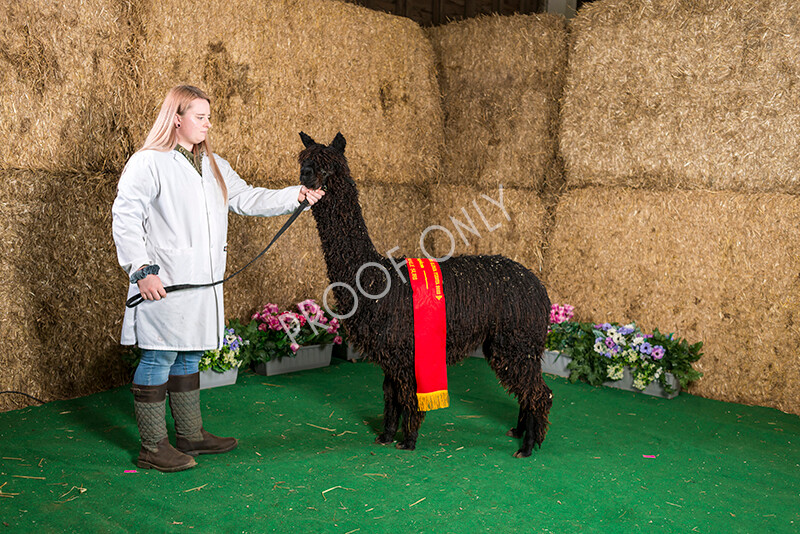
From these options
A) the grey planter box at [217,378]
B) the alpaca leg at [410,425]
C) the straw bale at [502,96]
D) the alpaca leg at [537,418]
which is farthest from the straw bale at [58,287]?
the straw bale at [502,96]

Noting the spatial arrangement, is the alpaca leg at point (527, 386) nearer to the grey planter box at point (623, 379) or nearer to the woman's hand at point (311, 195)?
the grey planter box at point (623, 379)

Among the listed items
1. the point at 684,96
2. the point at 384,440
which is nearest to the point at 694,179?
the point at 684,96

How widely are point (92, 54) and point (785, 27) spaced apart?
451cm

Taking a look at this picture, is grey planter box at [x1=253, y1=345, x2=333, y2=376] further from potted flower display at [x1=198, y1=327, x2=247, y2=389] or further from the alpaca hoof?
the alpaca hoof

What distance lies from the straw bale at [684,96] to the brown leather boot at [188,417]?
3.44 m

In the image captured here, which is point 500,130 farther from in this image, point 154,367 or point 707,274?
point 154,367

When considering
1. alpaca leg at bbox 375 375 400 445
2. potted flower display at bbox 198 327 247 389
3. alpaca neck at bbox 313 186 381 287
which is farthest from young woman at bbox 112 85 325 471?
potted flower display at bbox 198 327 247 389

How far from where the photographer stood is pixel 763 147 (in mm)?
4352

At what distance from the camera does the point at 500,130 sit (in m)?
5.75

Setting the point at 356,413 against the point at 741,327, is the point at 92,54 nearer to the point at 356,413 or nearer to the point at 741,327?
the point at 356,413

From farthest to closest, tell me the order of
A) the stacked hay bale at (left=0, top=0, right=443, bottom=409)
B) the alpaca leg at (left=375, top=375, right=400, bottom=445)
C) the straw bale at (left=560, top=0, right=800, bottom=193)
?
1. the straw bale at (left=560, top=0, right=800, bottom=193)
2. the stacked hay bale at (left=0, top=0, right=443, bottom=409)
3. the alpaca leg at (left=375, top=375, right=400, bottom=445)

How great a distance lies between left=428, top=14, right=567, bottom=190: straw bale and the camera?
543 cm

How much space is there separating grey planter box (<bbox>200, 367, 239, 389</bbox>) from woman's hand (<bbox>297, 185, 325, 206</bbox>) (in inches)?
74.6

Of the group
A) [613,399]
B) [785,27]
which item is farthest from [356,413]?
[785,27]
